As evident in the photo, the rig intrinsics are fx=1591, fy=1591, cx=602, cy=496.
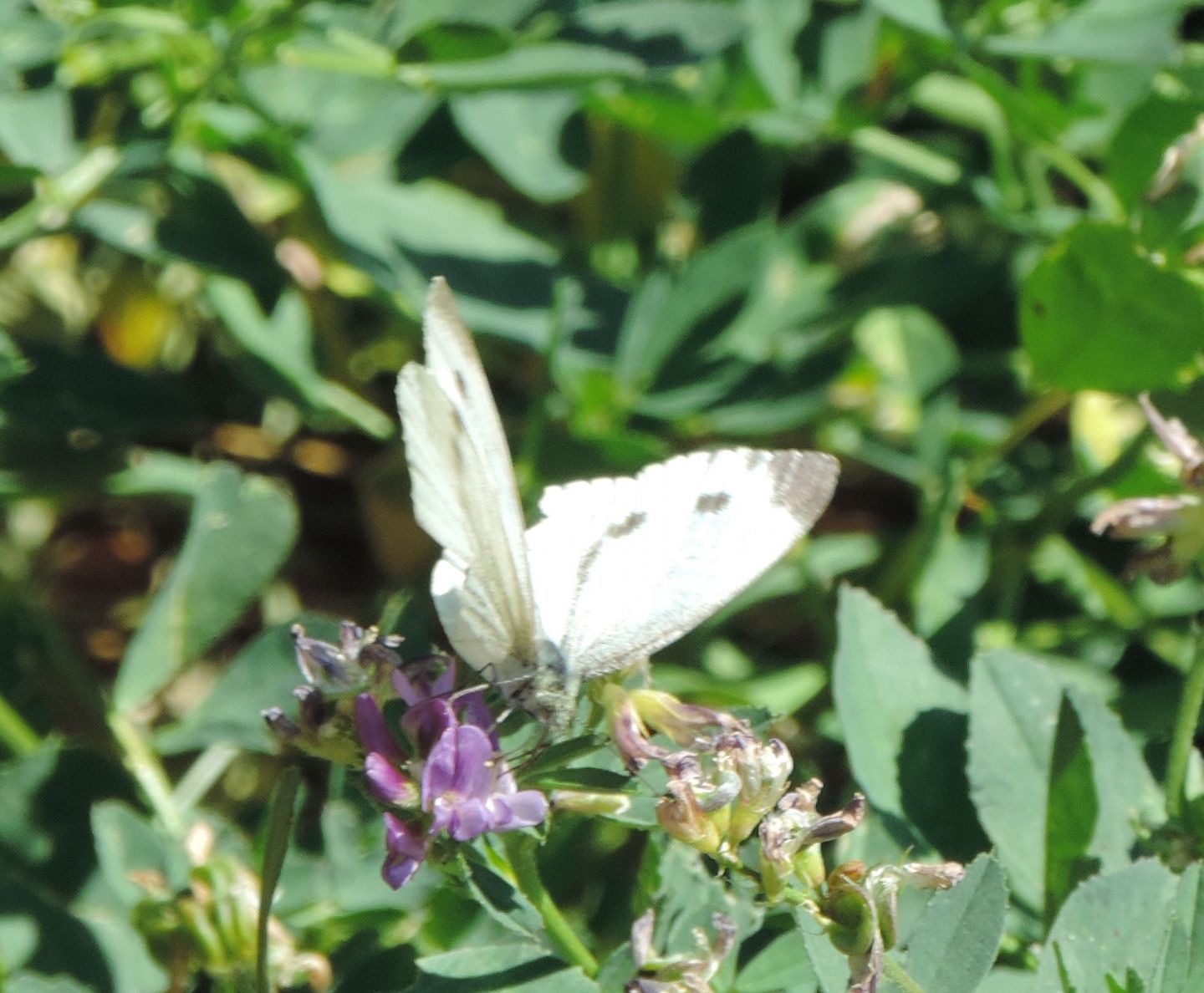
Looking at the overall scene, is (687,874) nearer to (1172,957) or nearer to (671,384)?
(1172,957)

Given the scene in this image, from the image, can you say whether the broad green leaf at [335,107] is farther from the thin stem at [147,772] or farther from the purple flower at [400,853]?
the purple flower at [400,853]

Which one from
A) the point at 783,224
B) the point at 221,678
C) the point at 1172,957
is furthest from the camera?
the point at 783,224

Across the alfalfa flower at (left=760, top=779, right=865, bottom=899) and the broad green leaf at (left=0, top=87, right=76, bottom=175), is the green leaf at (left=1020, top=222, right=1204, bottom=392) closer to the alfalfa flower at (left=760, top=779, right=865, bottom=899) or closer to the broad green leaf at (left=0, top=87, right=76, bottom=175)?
the alfalfa flower at (left=760, top=779, right=865, bottom=899)

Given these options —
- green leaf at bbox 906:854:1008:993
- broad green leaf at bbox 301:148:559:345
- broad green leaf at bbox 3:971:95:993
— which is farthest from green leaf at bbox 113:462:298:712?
green leaf at bbox 906:854:1008:993

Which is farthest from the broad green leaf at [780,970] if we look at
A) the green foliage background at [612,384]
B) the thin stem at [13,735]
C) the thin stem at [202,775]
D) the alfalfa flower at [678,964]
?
the thin stem at [13,735]

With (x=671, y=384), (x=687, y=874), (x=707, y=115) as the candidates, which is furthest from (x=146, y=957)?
(x=707, y=115)

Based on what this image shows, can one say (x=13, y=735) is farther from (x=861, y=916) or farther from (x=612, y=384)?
(x=861, y=916)
